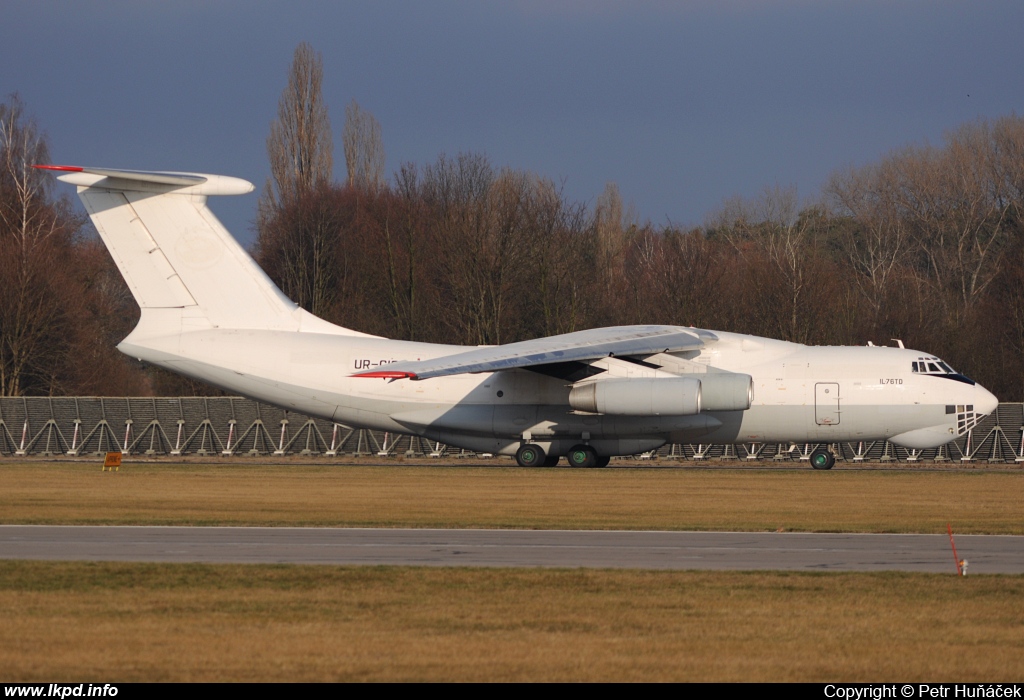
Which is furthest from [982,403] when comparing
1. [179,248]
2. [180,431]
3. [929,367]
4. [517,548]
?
[180,431]

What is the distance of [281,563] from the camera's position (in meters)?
12.2

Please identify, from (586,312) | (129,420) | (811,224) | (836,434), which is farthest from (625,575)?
(811,224)

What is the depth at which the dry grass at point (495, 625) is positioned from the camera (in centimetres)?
769

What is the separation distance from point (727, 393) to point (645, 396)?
175 centimetres

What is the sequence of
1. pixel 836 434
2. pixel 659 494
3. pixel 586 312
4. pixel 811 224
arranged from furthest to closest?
pixel 811 224, pixel 586 312, pixel 836 434, pixel 659 494

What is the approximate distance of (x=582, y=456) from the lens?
95.1ft

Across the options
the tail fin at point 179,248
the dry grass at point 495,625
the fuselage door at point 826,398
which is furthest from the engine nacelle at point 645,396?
the dry grass at point 495,625

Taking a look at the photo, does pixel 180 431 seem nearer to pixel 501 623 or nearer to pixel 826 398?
pixel 826 398

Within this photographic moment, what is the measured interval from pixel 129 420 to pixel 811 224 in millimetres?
40877

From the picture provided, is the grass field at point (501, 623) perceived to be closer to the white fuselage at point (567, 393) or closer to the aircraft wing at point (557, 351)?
the aircraft wing at point (557, 351)

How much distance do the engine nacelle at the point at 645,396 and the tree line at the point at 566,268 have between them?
19.3 meters

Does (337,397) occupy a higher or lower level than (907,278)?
lower

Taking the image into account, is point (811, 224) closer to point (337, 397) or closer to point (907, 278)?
point (907, 278)
